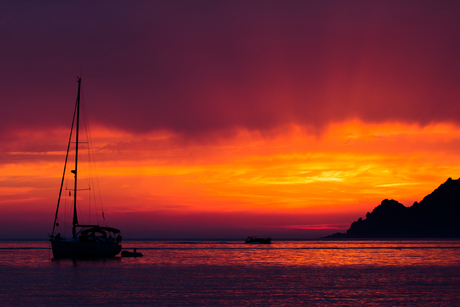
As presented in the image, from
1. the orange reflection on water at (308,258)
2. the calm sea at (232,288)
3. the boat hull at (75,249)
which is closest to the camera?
the calm sea at (232,288)

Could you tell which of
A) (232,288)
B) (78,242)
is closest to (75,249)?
(78,242)

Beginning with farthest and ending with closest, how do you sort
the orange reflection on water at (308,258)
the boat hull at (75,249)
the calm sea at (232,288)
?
1. the orange reflection on water at (308,258)
2. the boat hull at (75,249)
3. the calm sea at (232,288)

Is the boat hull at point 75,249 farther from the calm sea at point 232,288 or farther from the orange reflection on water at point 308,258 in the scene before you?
the calm sea at point 232,288

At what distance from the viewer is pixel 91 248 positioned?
73.4 m

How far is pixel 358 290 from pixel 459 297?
783 cm

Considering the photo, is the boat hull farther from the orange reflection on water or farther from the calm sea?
the calm sea

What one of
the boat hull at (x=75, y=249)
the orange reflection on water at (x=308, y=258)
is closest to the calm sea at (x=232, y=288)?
the boat hull at (x=75, y=249)

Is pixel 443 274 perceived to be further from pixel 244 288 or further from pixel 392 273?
pixel 244 288

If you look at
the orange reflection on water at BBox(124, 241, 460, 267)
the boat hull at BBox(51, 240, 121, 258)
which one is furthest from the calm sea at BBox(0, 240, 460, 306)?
the orange reflection on water at BBox(124, 241, 460, 267)

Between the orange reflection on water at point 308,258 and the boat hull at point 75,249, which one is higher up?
the boat hull at point 75,249

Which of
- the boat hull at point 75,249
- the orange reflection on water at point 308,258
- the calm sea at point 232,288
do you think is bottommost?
the orange reflection on water at point 308,258

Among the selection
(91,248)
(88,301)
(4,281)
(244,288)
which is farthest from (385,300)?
(91,248)

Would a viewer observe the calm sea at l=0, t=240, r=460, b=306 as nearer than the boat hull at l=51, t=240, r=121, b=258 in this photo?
Yes

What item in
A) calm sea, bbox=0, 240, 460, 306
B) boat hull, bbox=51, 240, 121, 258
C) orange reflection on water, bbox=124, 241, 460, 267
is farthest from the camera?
orange reflection on water, bbox=124, 241, 460, 267
